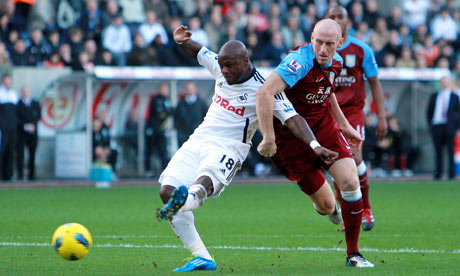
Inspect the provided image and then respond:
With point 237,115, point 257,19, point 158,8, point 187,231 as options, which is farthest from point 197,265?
point 257,19

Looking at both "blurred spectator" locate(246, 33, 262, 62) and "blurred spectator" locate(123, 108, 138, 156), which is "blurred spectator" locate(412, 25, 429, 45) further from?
"blurred spectator" locate(123, 108, 138, 156)

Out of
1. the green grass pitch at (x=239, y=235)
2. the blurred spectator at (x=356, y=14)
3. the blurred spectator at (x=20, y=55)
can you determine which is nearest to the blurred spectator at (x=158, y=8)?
the blurred spectator at (x=20, y=55)

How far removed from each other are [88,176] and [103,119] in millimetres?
1454

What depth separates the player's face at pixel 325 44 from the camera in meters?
7.50

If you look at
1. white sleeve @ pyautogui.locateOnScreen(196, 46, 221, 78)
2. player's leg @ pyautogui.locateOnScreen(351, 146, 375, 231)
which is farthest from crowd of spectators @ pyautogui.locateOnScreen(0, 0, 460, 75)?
white sleeve @ pyautogui.locateOnScreen(196, 46, 221, 78)

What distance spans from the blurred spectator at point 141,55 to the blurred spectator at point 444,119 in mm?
7047

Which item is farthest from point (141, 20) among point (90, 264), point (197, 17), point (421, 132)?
point (90, 264)

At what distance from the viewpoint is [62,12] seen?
842 inches

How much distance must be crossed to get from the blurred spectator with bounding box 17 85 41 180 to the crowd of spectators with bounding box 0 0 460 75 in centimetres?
93

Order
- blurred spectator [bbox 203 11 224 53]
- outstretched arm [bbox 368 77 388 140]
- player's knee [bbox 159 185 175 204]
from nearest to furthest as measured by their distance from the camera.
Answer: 1. player's knee [bbox 159 185 175 204]
2. outstretched arm [bbox 368 77 388 140]
3. blurred spectator [bbox 203 11 224 53]

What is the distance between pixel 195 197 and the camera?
685cm

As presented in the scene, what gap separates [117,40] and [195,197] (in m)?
14.8

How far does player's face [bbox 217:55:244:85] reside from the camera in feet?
24.2

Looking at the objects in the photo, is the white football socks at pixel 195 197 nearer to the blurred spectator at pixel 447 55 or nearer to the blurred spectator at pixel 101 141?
the blurred spectator at pixel 101 141
